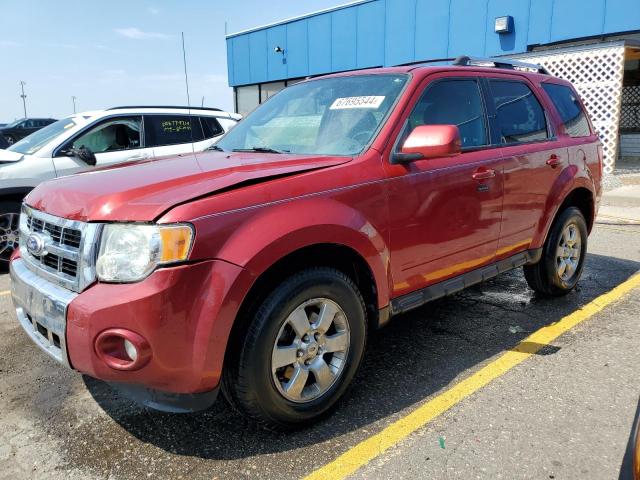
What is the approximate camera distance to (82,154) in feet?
20.0

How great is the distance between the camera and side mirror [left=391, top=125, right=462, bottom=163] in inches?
110

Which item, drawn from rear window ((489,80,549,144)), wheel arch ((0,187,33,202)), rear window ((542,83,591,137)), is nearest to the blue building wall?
rear window ((542,83,591,137))

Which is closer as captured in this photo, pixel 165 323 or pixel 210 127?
pixel 165 323

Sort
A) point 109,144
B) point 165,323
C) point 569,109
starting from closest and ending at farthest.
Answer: point 165,323
point 569,109
point 109,144

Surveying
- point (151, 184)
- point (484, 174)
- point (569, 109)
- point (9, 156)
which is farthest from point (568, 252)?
point (9, 156)

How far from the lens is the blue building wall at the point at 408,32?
1409 cm

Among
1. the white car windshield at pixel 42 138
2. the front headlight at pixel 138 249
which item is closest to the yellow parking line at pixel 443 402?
the front headlight at pixel 138 249

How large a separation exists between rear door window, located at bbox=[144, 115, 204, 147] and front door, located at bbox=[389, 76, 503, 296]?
4.57m

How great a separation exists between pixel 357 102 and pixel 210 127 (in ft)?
15.5

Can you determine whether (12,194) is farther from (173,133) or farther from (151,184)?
(151,184)

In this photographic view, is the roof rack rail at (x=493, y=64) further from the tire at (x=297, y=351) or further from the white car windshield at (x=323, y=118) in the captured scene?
the tire at (x=297, y=351)

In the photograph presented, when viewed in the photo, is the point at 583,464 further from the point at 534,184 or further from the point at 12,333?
the point at 12,333

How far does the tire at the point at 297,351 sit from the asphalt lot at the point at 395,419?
18 centimetres

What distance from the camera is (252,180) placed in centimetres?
246
